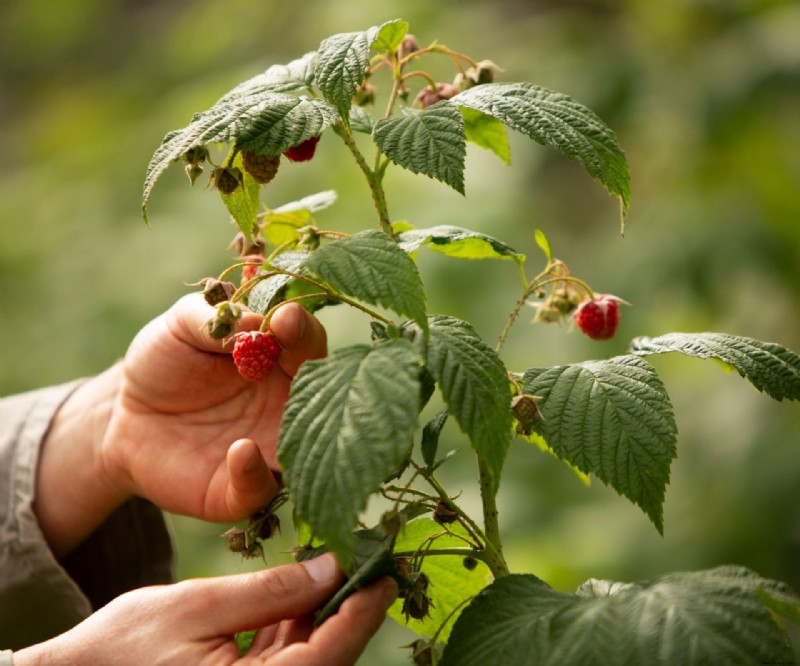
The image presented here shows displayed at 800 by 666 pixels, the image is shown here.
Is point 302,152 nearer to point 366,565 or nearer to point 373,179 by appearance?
point 373,179

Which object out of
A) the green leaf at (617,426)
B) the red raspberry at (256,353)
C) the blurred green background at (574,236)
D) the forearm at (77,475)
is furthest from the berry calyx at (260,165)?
the blurred green background at (574,236)

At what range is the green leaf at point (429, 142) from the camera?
593 mm

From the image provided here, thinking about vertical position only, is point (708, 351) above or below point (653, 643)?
above

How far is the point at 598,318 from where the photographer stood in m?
0.75

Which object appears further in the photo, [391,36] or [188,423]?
[188,423]

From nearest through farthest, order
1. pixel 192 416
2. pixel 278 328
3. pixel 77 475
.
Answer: pixel 278 328
pixel 192 416
pixel 77 475

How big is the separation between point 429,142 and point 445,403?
0.58 ft

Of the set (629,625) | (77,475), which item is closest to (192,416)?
(77,475)

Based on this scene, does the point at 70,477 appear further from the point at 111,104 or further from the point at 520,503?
the point at 111,104

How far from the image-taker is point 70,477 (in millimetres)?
1066

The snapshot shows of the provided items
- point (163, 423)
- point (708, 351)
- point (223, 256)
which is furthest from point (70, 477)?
point (223, 256)

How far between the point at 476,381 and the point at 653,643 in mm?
187

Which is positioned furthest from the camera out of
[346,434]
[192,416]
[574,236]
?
[574,236]

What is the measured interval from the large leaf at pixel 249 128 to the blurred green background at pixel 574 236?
1260 millimetres
